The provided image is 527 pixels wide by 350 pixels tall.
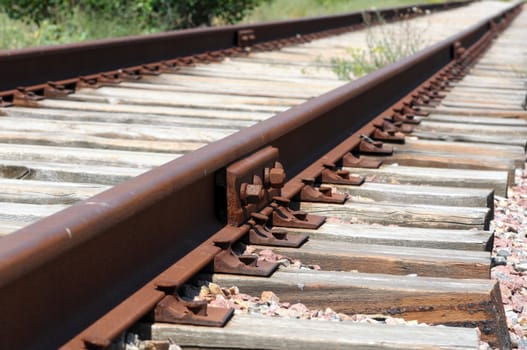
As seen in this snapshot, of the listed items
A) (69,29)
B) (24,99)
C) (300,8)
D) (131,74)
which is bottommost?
(300,8)

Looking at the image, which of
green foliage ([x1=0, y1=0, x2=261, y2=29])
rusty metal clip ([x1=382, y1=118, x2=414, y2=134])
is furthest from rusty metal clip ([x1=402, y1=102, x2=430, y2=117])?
green foliage ([x1=0, y1=0, x2=261, y2=29])

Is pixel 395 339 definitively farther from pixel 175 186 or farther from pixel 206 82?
pixel 206 82

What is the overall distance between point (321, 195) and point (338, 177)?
1.20ft

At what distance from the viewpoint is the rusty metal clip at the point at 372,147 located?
5094 mm

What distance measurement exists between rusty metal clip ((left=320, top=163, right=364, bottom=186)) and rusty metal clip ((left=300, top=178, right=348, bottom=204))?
0.81 feet

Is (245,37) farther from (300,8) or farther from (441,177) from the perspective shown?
(300,8)

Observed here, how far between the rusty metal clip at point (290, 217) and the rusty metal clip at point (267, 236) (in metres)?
0.11

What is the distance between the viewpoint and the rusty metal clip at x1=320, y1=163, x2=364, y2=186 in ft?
14.2

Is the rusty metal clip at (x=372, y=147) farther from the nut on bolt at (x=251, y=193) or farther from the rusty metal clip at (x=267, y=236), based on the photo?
the nut on bolt at (x=251, y=193)

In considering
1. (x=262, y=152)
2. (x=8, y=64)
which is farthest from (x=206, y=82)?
(x=262, y=152)

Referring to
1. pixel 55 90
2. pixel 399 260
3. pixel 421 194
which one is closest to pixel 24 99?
pixel 55 90

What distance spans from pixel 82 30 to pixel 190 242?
31.3ft

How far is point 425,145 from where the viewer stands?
17.8 ft

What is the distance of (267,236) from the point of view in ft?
11.1
